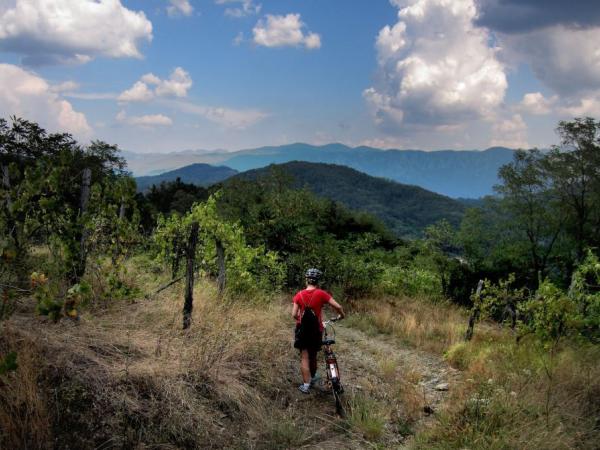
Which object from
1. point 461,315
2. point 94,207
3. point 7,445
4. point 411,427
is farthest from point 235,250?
point 461,315

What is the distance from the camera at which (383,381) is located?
8234mm

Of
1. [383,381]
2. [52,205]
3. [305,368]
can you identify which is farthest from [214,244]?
[52,205]

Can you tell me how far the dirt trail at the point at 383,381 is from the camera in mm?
6172

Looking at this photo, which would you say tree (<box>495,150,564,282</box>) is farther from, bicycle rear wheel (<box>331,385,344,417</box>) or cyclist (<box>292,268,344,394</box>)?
bicycle rear wheel (<box>331,385,344,417</box>)

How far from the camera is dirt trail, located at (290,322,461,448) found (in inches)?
243

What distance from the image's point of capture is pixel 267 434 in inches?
224

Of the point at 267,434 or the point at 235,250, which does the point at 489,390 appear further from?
the point at 235,250

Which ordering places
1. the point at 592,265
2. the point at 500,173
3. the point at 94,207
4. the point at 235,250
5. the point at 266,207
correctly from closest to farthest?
1. the point at 94,207
2. the point at 592,265
3. the point at 235,250
4. the point at 266,207
5. the point at 500,173

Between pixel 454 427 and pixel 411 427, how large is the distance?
30.7 inches

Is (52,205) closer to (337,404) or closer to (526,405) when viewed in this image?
(337,404)

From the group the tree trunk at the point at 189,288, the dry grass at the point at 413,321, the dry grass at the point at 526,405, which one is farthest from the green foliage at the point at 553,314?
A: the tree trunk at the point at 189,288

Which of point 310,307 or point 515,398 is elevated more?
point 310,307

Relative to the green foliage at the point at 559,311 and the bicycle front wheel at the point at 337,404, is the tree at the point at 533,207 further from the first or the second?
the bicycle front wheel at the point at 337,404

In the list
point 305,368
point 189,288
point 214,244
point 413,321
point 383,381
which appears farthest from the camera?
point 413,321
